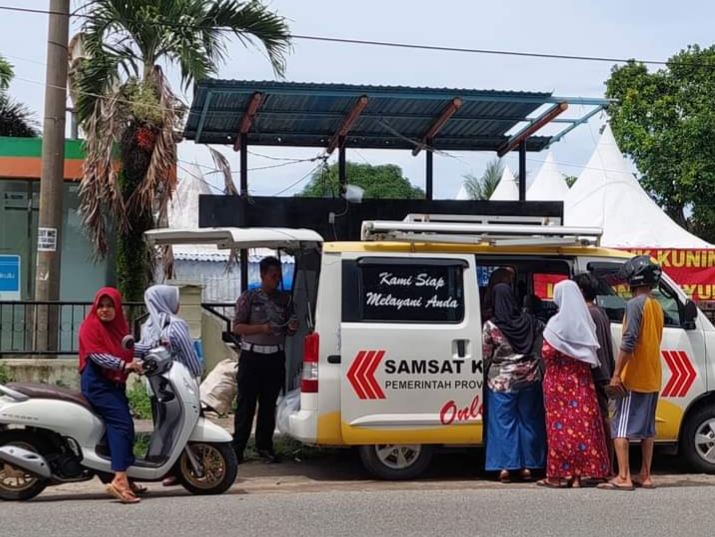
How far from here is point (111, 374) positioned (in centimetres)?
685

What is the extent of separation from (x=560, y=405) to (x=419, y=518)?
5.79ft

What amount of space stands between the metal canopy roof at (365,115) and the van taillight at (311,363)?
410 cm

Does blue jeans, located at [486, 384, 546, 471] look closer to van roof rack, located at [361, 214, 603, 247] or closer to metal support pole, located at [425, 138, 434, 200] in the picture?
van roof rack, located at [361, 214, 603, 247]

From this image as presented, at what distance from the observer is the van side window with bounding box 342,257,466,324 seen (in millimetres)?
7566

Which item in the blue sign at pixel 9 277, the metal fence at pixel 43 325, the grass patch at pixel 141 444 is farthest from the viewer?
the blue sign at pixel 9 277

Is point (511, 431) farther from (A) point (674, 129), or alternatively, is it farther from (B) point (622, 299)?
(A) point (674, 129)

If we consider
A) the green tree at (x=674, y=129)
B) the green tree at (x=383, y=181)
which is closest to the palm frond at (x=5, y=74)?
the green tree at (x=674, y=129)

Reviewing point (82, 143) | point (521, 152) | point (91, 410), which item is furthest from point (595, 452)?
point (82, 143)

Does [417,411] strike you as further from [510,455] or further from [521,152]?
[521,152]

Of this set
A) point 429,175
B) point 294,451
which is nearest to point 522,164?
point 429,175

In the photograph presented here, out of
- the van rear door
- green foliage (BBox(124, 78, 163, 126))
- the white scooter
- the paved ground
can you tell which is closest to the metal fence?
green foliage (BBox(124, 78, 163, 126))

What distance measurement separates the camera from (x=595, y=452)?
7.57 meters

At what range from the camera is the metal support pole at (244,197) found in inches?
435

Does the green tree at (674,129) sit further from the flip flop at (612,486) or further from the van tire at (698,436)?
the flip flop at (612,486)
